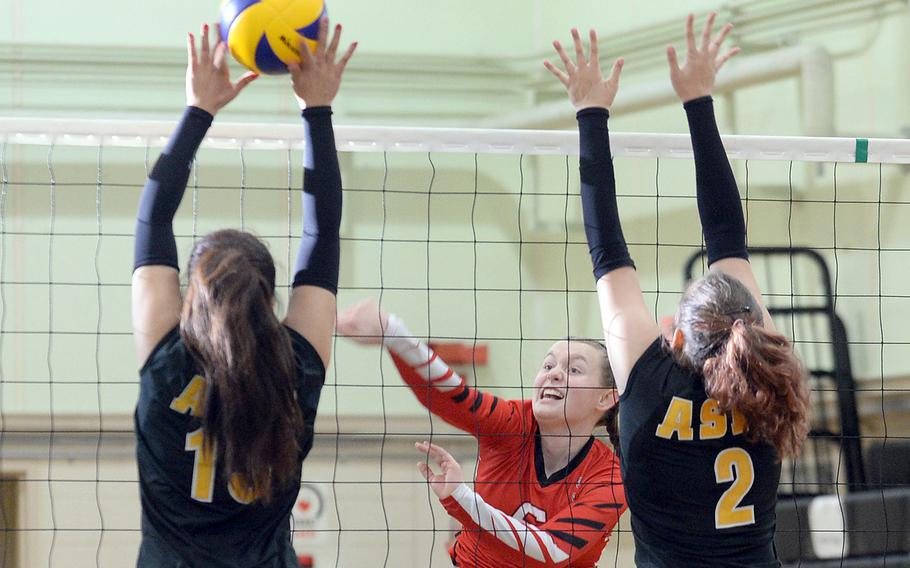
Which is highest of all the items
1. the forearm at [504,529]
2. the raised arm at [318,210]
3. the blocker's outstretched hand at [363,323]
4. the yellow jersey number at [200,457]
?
the raised arm at [318,210]

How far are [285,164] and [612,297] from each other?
Result: 513cm

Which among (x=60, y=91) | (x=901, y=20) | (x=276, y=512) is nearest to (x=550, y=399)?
(x=276, y=512)

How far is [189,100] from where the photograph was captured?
106 inches

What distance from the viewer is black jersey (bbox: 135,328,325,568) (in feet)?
7.73

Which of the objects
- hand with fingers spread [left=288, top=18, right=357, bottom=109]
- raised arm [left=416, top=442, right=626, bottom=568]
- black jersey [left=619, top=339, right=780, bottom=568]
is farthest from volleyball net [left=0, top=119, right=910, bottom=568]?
black jersey [left=619, top=339, right=780, bottom=568]

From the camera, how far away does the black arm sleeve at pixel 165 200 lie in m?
2.47

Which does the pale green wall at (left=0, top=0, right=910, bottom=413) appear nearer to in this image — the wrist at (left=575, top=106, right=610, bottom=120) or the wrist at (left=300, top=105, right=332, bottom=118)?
the wrist at (left=575, top=106, right=610, bottom=120)

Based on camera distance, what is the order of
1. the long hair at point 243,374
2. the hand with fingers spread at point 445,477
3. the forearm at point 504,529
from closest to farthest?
the long hair at point 243,374
the hand with fingers spread at point 445,477
the forearm at point 504,529

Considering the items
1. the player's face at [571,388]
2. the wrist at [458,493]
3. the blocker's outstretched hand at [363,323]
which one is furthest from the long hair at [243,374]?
the player's face at [571,388]

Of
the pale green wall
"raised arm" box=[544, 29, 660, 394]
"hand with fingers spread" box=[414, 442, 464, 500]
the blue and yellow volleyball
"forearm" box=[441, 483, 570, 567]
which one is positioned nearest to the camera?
"raised arm" box=[544, 29, 660, 394]

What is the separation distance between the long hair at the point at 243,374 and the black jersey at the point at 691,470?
2.43 feet

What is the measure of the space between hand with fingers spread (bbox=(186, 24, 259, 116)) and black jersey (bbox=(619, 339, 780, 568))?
3.74 ft

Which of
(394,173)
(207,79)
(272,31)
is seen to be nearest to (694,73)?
(272,31)

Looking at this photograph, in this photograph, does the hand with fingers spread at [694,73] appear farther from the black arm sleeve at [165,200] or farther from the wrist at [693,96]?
the black arm sleeve at [165,200]
